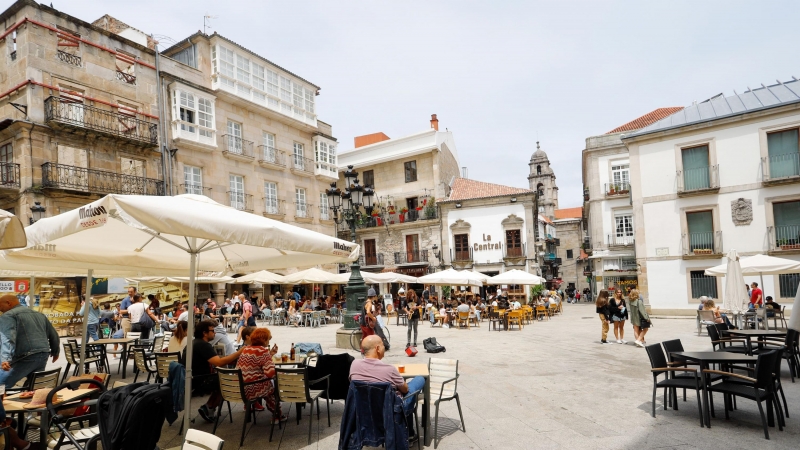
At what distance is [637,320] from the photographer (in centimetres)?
1098

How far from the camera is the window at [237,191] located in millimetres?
22864

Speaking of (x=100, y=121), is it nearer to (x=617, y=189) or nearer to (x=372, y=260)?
(x=372, y=260)

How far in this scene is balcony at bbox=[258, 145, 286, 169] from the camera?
80.2ft

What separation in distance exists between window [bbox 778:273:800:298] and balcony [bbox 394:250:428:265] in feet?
62.1

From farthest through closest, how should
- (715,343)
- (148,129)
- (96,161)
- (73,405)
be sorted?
1. (148,129)
2. (96,161)
3. (715,343)
4. (73,405)

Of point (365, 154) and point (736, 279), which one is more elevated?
point (365, 154)

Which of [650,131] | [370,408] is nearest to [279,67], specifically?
[650,131]

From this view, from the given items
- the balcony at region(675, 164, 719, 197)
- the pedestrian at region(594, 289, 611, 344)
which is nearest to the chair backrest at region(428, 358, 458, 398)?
the pedestrian at region(594, 289, 611, 344)

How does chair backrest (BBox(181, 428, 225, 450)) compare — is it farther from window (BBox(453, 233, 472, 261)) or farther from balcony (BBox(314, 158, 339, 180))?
window (BBox(453, 233, 472, 261))

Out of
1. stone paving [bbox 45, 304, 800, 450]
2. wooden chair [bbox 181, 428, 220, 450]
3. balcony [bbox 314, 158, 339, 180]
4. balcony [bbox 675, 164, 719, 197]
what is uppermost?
balcony [bbox 314, 158, 339, 180]

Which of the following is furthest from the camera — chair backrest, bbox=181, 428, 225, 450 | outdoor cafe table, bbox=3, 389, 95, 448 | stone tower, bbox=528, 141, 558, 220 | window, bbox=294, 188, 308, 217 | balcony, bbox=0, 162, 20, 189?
stone tower, bbox=528, 141, 558, 220

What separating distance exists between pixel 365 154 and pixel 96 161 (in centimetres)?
2006

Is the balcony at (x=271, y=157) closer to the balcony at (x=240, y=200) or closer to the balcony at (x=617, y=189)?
the balcony at (x=240, y=200)

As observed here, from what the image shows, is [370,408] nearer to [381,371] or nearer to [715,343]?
[381,371]
